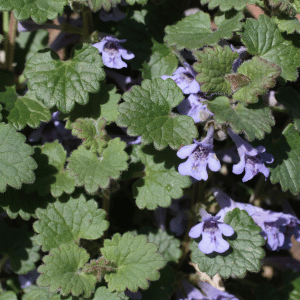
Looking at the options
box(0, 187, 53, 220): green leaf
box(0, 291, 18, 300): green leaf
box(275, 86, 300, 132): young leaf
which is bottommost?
box(0, 291, 18, 300): green leaf

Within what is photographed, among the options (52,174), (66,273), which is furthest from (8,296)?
(52,174)

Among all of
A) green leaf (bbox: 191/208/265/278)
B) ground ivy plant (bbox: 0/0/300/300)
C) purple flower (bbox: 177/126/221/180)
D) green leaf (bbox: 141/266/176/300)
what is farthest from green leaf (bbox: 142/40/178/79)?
green leaf (bbox: 141/266/176/300)

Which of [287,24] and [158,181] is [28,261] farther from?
[287,24]

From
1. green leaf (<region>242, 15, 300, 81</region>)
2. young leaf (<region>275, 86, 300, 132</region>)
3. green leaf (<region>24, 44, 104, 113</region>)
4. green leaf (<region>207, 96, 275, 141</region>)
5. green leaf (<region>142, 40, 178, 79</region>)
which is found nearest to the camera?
green leaf (<region>207, 96, 275, 141</region>)

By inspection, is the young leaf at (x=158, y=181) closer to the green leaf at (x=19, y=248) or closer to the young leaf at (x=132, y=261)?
the young leaf at (x=132, y=261)

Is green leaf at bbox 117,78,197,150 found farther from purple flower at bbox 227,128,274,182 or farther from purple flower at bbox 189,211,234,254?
purple flower at bbox 189,211,234,254

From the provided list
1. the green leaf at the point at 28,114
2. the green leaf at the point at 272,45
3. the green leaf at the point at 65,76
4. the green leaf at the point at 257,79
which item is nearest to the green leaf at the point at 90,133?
the green leaf at the point at 65,76

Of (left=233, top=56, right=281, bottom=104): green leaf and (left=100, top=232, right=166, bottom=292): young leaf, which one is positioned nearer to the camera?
(left=233, top=56, right=281, bottom=104): green leaf
